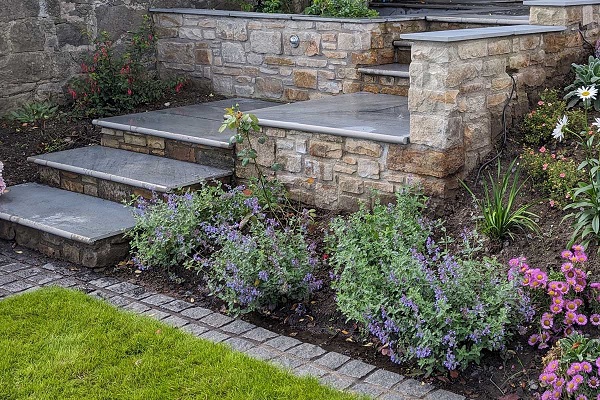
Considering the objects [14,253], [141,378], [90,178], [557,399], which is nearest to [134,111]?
[90,178]

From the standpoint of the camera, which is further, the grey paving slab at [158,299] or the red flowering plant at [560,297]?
the grey paving slab at [158,299]

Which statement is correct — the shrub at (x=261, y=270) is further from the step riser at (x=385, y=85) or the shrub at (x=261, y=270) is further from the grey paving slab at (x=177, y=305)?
Answer: the step riser at (x=385, y=85)

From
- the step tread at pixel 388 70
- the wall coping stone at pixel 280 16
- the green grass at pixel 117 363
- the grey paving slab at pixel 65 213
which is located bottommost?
the green grass at pixel 117 363

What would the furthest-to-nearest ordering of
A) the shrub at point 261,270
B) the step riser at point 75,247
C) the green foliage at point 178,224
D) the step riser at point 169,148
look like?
the step riser at point 169,148, the step riser at point 75,247, the green foliage at point 178,224, the shrub at point 261,270

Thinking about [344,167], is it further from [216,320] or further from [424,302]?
[424,302]

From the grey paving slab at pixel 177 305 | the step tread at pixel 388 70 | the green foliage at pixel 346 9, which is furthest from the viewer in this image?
the green foliage at pixel 346 9

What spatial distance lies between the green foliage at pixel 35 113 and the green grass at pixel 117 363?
3093 millimetres

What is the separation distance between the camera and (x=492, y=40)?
190 inches

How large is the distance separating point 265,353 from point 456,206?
163 cm

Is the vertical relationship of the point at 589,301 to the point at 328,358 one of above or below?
above

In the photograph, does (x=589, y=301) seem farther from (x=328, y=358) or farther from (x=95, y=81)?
(x=95, y=81)

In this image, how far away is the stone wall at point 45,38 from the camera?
685cm

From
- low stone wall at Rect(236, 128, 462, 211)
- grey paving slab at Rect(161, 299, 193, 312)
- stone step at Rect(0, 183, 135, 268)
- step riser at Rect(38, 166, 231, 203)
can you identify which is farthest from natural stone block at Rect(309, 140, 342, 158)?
grey paving slab at Rect(161, 299, 193, 312)

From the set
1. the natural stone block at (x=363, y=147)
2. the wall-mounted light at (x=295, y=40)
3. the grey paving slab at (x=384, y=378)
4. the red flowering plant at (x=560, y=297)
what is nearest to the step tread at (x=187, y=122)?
the wall-mounted light at (x=295, y=40)
